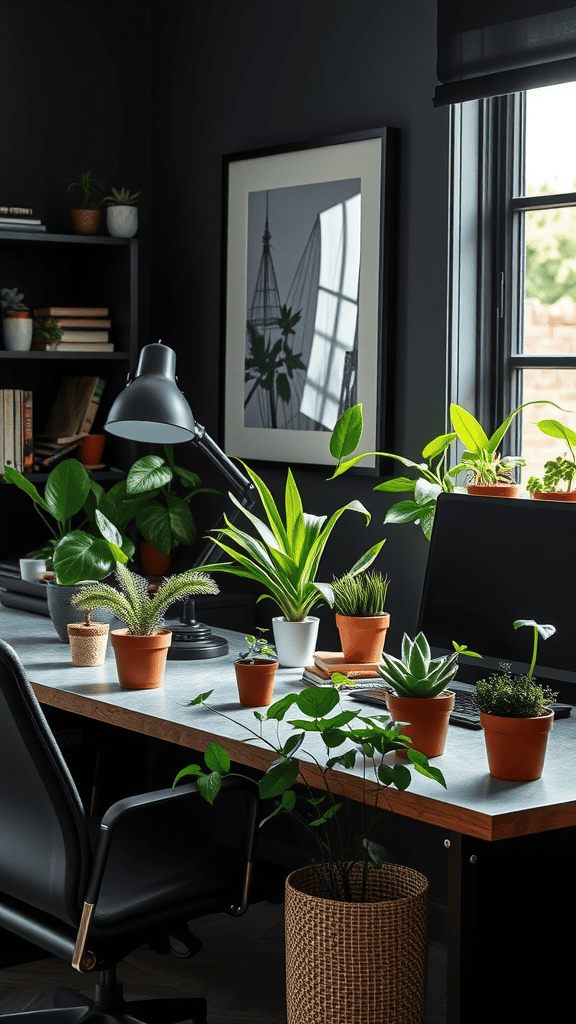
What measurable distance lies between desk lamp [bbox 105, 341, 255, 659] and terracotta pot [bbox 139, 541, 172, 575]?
93cm

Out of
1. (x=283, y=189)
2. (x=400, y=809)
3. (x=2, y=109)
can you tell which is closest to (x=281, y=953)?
(x=400, y=809)

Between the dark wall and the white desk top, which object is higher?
the dark wall

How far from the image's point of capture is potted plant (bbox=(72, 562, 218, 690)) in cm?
264

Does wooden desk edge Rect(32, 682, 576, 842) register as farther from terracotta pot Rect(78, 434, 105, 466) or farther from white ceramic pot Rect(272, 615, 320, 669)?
terracotta pot Rect(78, 434, 105, 466)

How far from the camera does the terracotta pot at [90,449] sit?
13.4ft

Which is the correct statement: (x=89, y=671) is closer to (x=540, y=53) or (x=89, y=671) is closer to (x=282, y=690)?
(x=282, y=690)

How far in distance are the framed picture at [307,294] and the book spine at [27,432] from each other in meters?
0.59

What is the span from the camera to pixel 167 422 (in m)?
2.87

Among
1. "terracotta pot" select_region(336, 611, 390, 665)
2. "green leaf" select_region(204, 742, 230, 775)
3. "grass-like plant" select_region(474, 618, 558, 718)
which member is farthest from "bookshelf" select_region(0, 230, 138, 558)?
"grass-like plant" select_region(474, 618, 558, 718)

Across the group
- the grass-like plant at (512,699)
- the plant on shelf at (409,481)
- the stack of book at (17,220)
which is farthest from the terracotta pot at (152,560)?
the grass-like plant at (512,699)

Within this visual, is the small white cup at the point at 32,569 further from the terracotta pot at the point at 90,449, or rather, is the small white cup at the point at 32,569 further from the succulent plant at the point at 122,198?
the succulent plant at the point at 122,198

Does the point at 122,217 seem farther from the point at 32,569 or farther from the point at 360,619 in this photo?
the point at 360,619

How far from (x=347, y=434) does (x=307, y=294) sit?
0.76 meters

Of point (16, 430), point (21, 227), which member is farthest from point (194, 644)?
point (21, 227)
